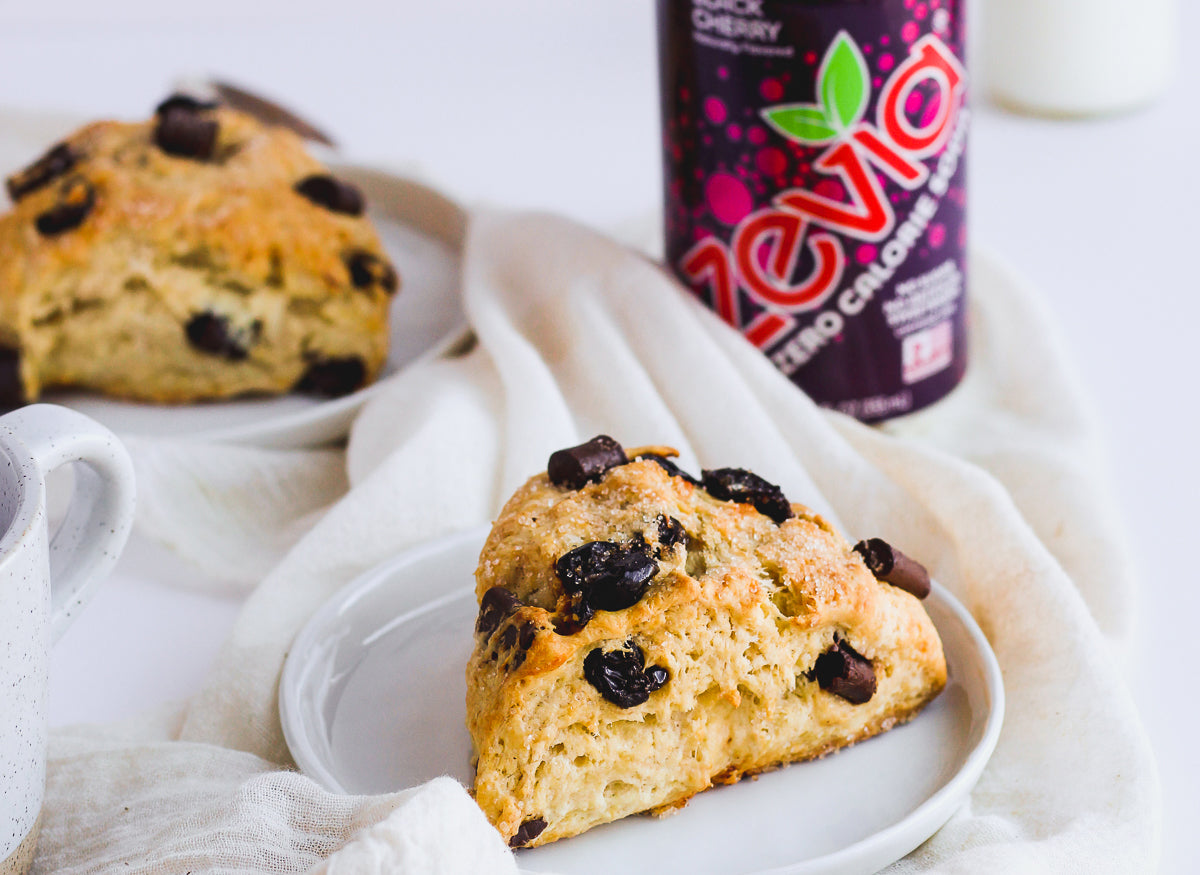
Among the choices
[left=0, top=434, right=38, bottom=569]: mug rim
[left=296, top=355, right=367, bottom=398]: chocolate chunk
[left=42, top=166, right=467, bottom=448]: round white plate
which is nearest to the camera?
[left=0, top=434, right=38, bottom=569]: mug rim

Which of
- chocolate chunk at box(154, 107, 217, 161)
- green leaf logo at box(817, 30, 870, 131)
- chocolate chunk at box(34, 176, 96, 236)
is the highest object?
green leaf logo at box(817, 30, 870, 131)

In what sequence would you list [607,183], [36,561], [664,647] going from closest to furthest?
[36,561]
[664,647]
[607,183]

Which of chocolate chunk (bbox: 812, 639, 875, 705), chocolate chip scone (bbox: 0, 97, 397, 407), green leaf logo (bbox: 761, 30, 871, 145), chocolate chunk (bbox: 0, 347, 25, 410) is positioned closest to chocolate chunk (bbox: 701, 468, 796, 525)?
chocolate chunk (bbox: 812, 639, 875, 705)

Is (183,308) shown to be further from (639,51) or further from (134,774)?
(639,51)

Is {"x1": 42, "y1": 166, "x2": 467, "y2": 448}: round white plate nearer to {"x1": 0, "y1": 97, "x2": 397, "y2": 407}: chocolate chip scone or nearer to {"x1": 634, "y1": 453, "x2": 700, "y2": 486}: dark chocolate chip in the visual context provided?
{"x1": 0, "y1": 97, "x2": 397, "y2": 407}: chocolate chip scone

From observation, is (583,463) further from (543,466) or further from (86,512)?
(86,512)

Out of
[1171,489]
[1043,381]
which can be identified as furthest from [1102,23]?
[1171,489]

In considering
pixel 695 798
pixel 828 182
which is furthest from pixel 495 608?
pixel 828 182
